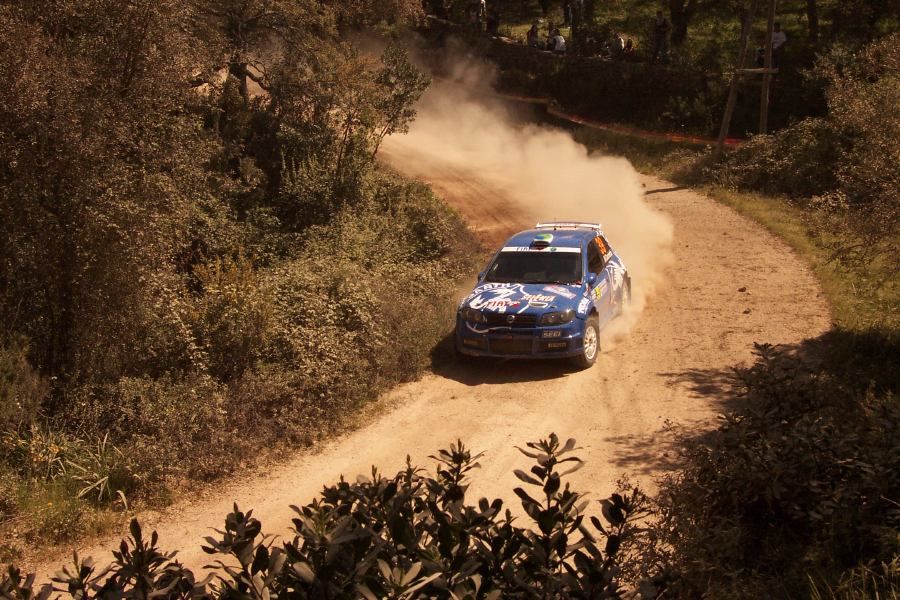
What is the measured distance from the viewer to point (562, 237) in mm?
13992

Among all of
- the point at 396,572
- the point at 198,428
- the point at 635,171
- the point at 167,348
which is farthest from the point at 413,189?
the point at 396,572

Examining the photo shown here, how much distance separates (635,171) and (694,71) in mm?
6113

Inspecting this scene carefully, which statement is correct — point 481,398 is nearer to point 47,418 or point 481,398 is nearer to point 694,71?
point 47,418

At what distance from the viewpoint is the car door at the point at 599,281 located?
42.7ft

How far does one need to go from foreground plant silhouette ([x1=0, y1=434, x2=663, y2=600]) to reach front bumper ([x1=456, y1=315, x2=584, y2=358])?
27.1 feet

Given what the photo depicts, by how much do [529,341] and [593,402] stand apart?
131 cm

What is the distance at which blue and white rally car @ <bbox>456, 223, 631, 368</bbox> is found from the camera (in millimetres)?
11977

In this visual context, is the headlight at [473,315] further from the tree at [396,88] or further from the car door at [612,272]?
the tree at [396,88]

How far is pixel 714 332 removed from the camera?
1370 centimetres

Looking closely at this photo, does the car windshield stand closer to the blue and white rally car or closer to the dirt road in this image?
the blue and white rally car

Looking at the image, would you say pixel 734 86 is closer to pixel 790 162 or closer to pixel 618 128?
pixel 790 162

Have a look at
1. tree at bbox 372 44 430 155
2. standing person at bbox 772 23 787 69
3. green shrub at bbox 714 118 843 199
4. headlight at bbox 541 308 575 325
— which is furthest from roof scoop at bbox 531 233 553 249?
standing person at bbox 772 23 787 69

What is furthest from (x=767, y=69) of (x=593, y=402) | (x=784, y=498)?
(x=784, y=498)

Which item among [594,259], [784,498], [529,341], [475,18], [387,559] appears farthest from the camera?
[475,18]
